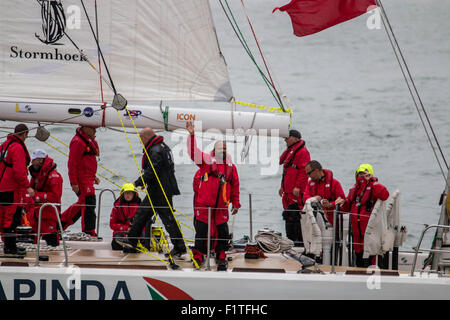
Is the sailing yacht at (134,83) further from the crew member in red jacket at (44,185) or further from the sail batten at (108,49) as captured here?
the crew member in red jacket at (44,185)

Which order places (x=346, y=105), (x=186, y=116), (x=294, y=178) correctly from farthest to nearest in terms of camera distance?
(x=346, y=105) → (x=294, y=178) → (x=186, y=116)

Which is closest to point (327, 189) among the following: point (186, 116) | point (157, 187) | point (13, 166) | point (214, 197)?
point (214, 197)

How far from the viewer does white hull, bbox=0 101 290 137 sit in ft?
25.3

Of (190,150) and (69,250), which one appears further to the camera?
(69,250)

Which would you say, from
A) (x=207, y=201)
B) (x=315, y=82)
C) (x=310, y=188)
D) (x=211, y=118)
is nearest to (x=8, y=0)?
(x=211, y=118)

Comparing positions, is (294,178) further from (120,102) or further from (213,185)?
(120,102)

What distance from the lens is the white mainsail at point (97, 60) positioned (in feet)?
25.5

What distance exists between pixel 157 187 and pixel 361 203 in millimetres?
1956

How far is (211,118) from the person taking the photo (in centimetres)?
777

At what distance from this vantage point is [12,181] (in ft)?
24.4

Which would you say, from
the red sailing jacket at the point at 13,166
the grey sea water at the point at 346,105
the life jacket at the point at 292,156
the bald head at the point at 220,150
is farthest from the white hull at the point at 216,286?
the grey sea water at the point at 346,105
